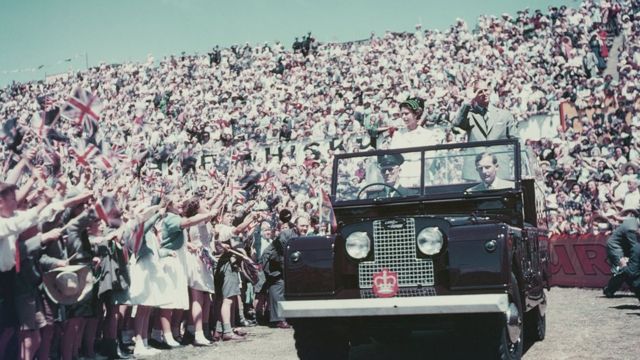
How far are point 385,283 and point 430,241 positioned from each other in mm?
547

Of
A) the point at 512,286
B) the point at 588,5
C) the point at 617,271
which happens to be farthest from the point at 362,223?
the point at 588,5

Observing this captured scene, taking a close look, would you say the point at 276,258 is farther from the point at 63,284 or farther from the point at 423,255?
the point at 423,255

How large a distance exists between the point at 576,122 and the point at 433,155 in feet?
48.0

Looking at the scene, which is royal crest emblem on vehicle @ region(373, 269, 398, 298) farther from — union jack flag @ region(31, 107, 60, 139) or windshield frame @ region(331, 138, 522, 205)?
union jack flag @ region(31, 107, 60, 139)

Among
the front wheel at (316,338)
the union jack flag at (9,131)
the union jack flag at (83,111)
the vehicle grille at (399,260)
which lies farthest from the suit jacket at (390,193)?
the union jack flag at (9,131)

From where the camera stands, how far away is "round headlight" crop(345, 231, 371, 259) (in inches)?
269

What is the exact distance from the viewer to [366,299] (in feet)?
21.4

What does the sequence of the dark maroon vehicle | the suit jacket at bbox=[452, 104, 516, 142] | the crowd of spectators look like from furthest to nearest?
the crowd of spectators, the suit jacket at bbox=[452, 104, 516, 142], the dark maroon vehicle

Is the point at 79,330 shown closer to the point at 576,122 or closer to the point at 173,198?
the point at 173,198

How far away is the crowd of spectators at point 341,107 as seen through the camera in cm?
1515

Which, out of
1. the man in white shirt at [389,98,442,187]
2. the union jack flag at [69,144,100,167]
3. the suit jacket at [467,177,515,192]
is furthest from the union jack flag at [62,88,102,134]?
the suit jacket at [467,177,515,192]

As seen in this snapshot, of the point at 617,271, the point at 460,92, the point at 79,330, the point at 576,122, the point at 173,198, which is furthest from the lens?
the point at 460,92

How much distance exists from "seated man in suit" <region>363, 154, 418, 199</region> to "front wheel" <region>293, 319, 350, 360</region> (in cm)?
157

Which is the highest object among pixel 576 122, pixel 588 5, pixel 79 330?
pixel 588 5
